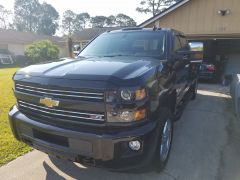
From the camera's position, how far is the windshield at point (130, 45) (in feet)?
13.4

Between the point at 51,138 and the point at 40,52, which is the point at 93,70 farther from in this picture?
the point at 40,52

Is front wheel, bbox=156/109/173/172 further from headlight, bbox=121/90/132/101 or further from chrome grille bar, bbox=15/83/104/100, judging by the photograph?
chrome grille bar, bbox=15/83/104/100

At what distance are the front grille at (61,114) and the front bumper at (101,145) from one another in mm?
124

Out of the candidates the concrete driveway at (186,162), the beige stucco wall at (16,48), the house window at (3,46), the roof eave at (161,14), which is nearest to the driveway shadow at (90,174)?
the concrete driveway at (186,162)

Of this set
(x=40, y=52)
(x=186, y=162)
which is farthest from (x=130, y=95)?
(x=40, y=52)

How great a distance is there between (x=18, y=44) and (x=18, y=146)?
3459 cm

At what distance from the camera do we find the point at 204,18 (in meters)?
11.3

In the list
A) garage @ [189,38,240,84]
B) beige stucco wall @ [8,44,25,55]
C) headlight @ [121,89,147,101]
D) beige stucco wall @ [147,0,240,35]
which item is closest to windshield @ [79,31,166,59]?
headlight @ [121,89,147,101]

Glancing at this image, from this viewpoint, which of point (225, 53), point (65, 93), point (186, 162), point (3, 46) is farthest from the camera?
point (3, 46)

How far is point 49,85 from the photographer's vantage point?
2.83 m

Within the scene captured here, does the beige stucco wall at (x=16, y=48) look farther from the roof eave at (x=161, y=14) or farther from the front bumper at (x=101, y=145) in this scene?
the front bumper at (x=101, y=145)

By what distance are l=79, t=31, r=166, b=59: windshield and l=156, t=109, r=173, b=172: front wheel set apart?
105cm

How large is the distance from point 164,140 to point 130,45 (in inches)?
71.6

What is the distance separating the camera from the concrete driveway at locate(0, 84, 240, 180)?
3.41 meters
